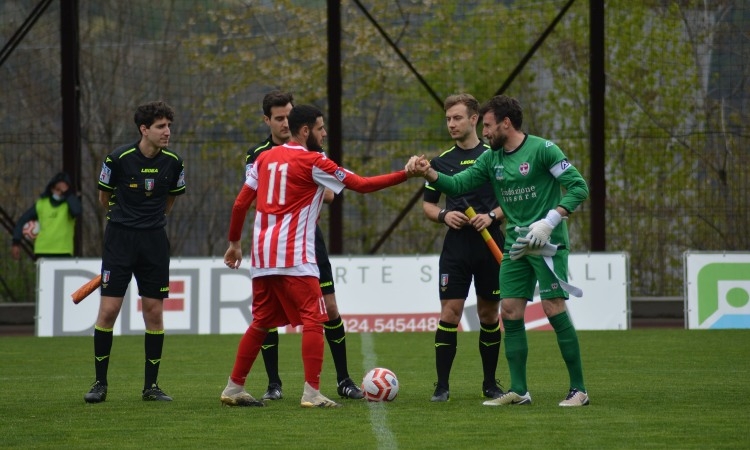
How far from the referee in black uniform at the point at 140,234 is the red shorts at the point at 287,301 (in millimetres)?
1084

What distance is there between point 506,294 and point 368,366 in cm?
345

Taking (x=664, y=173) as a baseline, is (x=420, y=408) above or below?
below

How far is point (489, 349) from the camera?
28.7 feet

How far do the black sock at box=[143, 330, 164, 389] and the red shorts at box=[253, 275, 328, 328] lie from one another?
3.52 feet

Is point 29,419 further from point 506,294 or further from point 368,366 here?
point 368,366

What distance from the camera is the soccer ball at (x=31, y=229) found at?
16797 mm

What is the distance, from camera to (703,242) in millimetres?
18203

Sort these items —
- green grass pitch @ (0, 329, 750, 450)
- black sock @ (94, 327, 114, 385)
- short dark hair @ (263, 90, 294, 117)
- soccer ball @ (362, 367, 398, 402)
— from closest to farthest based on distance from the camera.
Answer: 1. green grass pitch @ (0, 329, 750, 450)
2. soccer ball @ (362, 367, 398, 402)
3. black sock @ (94, 327, 114, 385)
4. short dark hair @ (263, 90, 294, 117)

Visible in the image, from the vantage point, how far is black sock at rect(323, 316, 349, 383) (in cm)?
877

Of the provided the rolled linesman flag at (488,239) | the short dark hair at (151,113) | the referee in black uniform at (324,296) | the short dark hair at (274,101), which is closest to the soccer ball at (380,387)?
the referee in black uniform at (324,296)

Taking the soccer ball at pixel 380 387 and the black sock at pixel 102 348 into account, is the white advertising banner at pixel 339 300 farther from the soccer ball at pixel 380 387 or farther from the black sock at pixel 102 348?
the soccer ball at pixel 380 387

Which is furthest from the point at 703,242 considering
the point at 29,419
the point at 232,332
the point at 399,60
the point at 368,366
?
the point at 29,419

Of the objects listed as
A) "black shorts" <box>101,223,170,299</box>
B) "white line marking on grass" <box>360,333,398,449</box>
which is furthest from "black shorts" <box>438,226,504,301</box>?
"black shorts" <box>101,223,170,299</box>

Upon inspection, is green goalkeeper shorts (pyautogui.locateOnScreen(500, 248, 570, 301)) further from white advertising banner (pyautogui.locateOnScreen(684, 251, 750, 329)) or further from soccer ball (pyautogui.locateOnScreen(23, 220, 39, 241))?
soccer ball (pyautogui.locateOnScreen(23, 220, 39, 241))
